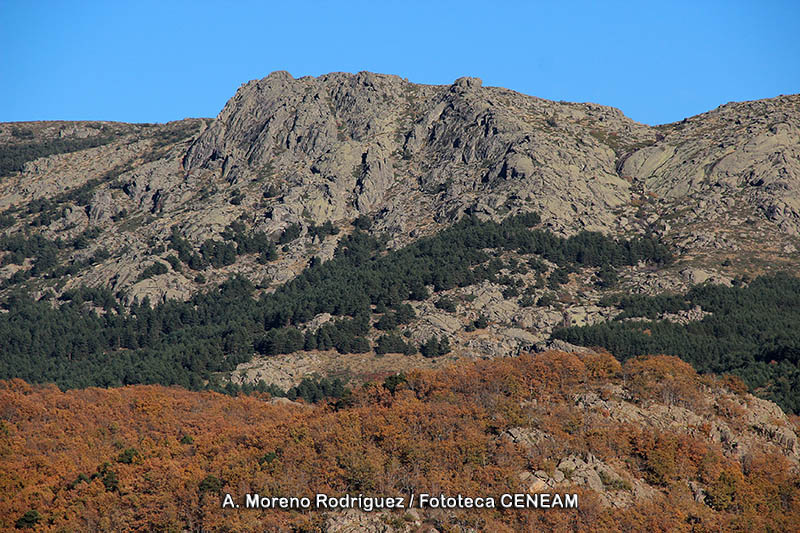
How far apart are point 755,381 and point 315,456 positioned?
71.7 m

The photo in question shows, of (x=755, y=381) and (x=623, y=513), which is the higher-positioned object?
(x=755, y=381)

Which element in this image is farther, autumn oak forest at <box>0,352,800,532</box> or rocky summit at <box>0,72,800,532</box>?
rocky summit at <box>0,72,800,532</box>

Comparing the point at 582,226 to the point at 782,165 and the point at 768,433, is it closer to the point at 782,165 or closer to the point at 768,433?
the point at 782,165

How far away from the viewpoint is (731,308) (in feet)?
490

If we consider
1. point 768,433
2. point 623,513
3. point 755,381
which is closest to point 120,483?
point 623,513

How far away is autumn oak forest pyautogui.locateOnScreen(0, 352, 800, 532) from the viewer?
225 ft

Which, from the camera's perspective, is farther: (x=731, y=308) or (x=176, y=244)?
(x=176, y=244)

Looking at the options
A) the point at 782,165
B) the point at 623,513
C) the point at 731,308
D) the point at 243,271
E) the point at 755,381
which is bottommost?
the point at 623,513

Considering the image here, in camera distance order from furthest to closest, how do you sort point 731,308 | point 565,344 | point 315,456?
point 731,308, point 565,344, point 315,456

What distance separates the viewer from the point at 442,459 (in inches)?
2921

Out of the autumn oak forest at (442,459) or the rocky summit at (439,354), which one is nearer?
the autumn oak forest at (442,459)

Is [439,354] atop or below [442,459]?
atop

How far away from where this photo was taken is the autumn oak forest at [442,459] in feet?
Answer: 225

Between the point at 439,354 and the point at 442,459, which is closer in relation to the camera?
the point at 442,459
